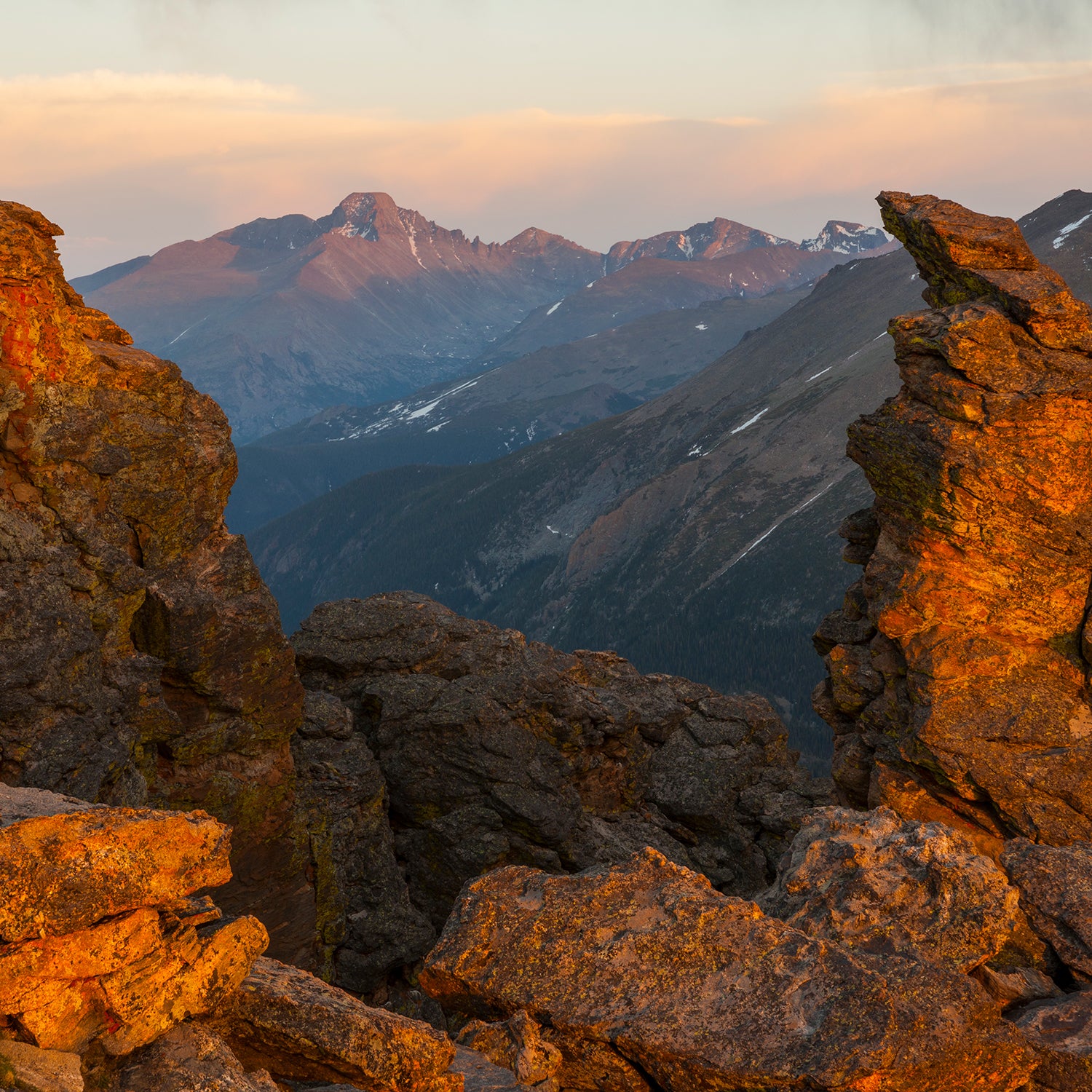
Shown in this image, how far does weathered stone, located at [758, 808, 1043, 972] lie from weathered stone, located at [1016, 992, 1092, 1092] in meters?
1.61

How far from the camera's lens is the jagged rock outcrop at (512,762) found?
44000 mm

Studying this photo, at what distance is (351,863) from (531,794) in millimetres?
8256

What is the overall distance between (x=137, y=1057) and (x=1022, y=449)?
104 feet

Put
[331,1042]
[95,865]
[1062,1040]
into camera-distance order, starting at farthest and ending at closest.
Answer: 1. [1062,1040]
2. [331,1042]
3. [95,865]

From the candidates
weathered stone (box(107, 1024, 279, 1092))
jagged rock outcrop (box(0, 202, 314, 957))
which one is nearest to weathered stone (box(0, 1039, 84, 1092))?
weathered stone (box(107, 1024, 279, 1092))

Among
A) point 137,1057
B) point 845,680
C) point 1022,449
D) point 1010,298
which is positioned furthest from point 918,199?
point 137,1057

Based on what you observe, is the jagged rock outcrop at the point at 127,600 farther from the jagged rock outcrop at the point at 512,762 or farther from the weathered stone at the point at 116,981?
the weathered stone at the point at 116,981

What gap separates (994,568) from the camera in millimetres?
34781

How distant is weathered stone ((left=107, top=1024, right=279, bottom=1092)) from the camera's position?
47.8 ft

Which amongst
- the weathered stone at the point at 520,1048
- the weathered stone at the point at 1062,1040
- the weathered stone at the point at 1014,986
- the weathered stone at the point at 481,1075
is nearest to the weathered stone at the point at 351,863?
the weathered stone at the point at 520,1048

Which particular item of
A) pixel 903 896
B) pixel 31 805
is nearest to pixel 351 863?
pixel 903 896

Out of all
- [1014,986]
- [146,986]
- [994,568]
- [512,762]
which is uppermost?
[146,986]

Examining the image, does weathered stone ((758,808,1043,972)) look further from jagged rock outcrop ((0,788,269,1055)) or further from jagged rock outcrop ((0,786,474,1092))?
jagged rock outcrop ((0,788,269,1055))

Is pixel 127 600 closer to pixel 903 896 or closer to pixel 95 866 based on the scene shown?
pixel 95 866
